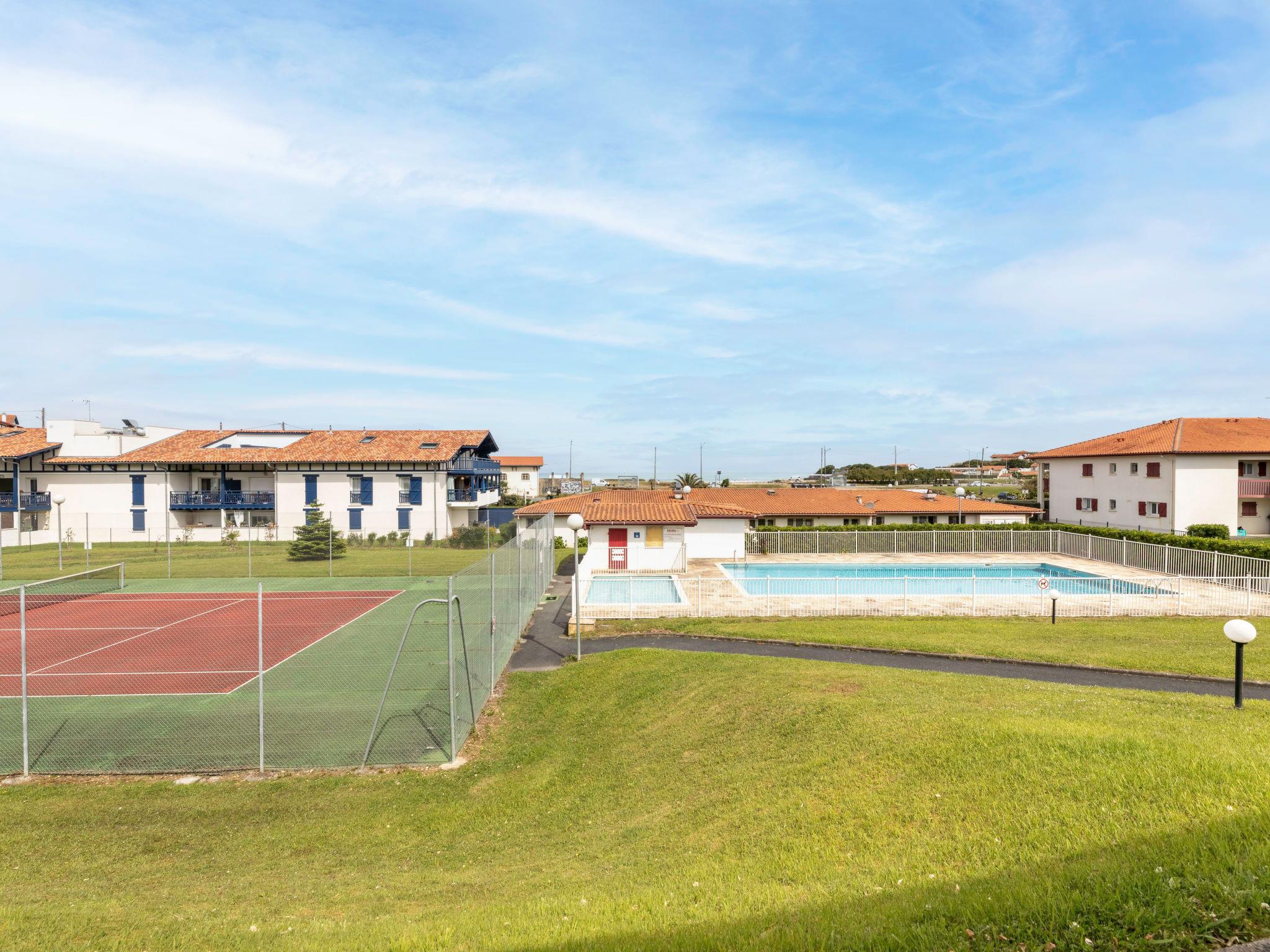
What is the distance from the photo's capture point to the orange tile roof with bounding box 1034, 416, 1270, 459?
38000mm

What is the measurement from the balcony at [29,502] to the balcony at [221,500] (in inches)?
284

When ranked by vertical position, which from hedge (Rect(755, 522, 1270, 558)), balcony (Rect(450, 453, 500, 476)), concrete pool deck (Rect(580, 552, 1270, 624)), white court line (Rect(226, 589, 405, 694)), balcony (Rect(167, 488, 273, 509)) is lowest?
white court line (Rect(226, 589, 405, 694))

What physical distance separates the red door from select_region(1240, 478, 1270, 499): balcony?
3467cm

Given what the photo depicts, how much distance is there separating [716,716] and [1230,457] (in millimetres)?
41720

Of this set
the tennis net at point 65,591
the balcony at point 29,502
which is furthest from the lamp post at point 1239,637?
the balcony at point 29,502

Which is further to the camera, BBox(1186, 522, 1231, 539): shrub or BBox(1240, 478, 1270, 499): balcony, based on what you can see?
BBox(1240, 478, 1270, 499): balcony

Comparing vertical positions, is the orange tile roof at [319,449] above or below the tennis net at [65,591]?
above

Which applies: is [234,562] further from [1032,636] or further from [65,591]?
[1032,636]

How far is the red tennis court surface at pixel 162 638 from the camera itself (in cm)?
1465

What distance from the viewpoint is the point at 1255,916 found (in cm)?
380

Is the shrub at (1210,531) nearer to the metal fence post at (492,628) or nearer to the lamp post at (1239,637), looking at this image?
the lamp post at (1239,637)

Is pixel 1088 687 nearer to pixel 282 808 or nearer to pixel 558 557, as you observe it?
pixel 282 808

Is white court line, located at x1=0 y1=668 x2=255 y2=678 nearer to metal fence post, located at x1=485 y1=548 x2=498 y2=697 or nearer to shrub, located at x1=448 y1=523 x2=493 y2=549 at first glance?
metal fence post, located at x1=485 y1=548 x2=498 y2=697

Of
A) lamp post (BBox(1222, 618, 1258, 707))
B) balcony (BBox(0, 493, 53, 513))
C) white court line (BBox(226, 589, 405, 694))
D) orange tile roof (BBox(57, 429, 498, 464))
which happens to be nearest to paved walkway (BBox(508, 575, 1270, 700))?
lamp post (BBox(1222, 618, 1258, 707))
